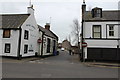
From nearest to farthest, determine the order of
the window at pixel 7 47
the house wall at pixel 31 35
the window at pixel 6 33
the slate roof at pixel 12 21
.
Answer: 1. the window at pixel 7 47
2. the window at pixel 6 33
3. the slate roof at pixel 12 21
4. the house wall at pixel 31 35

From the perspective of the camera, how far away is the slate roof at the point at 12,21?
73.0ft

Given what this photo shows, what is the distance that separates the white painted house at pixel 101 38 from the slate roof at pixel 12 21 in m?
10.4

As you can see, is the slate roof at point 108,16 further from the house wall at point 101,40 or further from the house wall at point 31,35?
the house wall at point 31,35

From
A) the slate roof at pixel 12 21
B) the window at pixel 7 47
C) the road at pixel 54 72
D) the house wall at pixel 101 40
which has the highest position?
the slate roof at pixel 12 21

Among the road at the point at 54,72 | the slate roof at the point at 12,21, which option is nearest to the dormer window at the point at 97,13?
the road at the point at 54,72

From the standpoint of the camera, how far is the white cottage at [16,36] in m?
21.4

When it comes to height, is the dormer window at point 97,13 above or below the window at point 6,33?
above

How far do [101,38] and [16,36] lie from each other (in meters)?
13.0

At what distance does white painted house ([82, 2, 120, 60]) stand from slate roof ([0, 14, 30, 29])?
34.1ft

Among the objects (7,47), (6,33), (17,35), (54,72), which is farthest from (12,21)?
(54,72)

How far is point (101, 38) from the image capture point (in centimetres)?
2041

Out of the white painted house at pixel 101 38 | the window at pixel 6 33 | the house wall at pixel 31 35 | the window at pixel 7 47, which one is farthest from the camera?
the house wall at pixel 31 35

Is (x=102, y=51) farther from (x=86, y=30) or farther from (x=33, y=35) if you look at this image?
(x=33, y=35)

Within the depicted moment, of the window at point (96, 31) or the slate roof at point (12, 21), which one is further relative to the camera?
the slate roof at point (12, 21)
